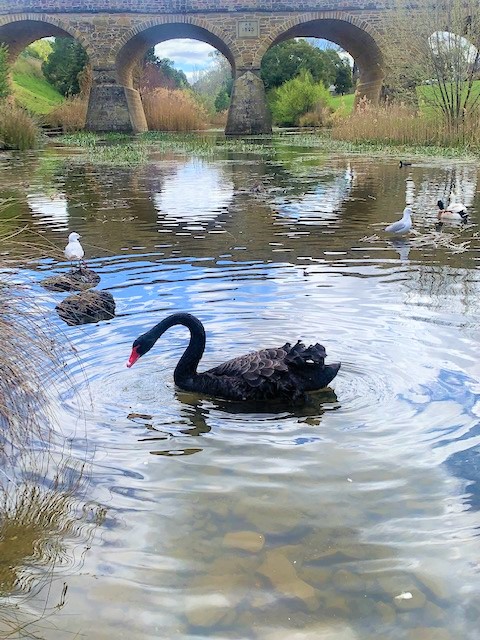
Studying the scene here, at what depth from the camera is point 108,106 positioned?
Result: 3547 centimetres

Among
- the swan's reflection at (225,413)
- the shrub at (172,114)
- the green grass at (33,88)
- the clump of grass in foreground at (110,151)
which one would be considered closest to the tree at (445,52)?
the clump of grass in foreground at (110,151)

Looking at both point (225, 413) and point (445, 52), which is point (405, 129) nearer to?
point (445, 52)

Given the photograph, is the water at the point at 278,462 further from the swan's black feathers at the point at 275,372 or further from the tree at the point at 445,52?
the tree at the point at 445,52

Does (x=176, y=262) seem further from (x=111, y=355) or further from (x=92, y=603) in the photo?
(x=92, y=603)

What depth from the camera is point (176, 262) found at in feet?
24.2

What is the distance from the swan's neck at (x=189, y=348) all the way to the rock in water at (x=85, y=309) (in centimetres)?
86

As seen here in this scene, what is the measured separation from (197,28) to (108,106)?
6.01 metres

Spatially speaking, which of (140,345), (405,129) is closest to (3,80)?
(405,129)

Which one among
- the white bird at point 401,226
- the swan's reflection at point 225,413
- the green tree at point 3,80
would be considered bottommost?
the swan's reflection at point 225,413

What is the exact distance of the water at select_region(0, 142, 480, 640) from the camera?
233 centimetres

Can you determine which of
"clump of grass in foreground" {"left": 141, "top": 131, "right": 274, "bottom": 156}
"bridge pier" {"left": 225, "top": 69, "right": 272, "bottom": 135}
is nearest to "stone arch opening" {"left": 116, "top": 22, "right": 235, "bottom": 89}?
"bridge pier" {"left": 225, "top": 69, "right": 272, "bottom": 135}

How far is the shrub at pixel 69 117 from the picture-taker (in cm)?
3803

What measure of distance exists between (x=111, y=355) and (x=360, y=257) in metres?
3.70

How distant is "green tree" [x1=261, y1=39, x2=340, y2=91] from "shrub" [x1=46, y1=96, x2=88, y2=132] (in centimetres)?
2079
